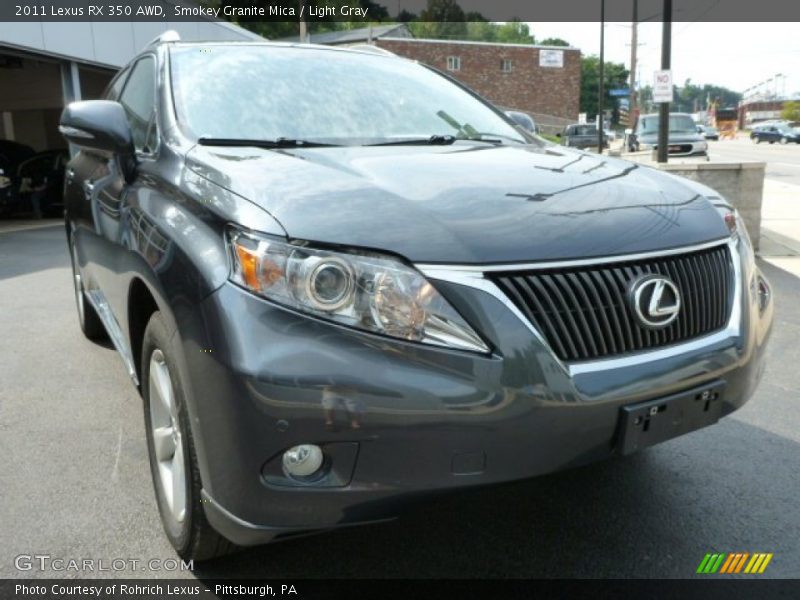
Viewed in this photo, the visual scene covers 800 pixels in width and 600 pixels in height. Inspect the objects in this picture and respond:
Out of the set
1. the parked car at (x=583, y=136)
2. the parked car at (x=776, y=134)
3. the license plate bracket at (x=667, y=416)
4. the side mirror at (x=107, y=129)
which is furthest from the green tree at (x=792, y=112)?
the side mirror at (x=107, y=129)

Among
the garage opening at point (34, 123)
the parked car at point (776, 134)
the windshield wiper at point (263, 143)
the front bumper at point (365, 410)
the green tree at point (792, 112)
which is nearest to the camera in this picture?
the front bumper at point (365, 410)

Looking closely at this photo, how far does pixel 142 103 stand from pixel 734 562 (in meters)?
2.89

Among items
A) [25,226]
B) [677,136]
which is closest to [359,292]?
[25,226]

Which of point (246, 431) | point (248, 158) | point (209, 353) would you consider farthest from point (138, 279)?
point (246, 431)

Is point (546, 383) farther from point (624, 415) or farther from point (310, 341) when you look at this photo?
point (310, 341)

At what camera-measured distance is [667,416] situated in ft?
6.59

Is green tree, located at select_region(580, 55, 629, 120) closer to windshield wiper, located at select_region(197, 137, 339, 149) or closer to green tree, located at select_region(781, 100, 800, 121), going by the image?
green tree, located at select_region(781, 100, 800, 121)

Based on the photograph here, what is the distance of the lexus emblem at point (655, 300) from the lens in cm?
199

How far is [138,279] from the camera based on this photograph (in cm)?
243

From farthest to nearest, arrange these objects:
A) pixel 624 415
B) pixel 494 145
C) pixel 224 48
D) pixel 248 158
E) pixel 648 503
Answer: pixel 224 48
pixel 494 145
pixel 648 503
pixel 248 158
pixel 624 415

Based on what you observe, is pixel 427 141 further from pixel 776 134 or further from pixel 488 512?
pixel 776 134

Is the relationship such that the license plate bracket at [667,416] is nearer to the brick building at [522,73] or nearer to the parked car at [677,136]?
the parked car at [677,136]

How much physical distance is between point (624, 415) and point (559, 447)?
0.20 metres

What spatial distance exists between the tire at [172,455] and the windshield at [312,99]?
84 cm
